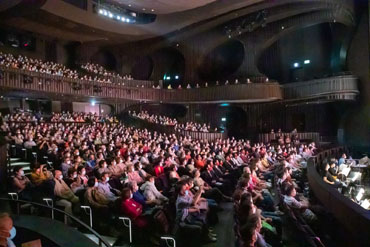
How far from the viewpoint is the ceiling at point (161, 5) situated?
15.6 meters

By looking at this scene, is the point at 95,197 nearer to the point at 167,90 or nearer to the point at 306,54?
the point at 167,90

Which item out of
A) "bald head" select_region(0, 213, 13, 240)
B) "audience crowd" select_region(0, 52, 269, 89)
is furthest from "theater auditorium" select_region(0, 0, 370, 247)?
"audience crowd" select_region(0, 52, 269, 89)

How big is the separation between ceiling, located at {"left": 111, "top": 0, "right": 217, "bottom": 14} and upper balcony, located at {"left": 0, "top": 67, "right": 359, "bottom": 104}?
14.4ft

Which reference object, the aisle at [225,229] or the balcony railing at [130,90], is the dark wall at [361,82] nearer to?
→ the balcony railing at [130,90]

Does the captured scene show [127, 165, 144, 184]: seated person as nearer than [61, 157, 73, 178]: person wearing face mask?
Yes

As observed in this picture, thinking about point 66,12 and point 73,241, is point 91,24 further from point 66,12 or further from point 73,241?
point 73,241

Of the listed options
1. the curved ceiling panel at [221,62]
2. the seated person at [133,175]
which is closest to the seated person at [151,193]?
the seated person at [133,175]

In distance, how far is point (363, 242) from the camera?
334 cm

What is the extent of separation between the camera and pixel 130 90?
18031 millimetres

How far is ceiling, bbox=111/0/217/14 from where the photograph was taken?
1563cm

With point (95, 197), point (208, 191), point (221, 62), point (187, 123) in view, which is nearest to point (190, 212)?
point (95, 197)

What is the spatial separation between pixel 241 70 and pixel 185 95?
3.83 metres

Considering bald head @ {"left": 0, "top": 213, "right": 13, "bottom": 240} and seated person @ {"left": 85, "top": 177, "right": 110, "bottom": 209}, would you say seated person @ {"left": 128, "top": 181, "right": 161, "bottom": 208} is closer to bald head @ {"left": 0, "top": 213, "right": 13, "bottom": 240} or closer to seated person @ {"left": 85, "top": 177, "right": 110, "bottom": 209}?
seated person @ {"left": 85, "top": 177, "right": 110, "bottom": 209}

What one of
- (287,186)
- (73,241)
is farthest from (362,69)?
(73,241)
